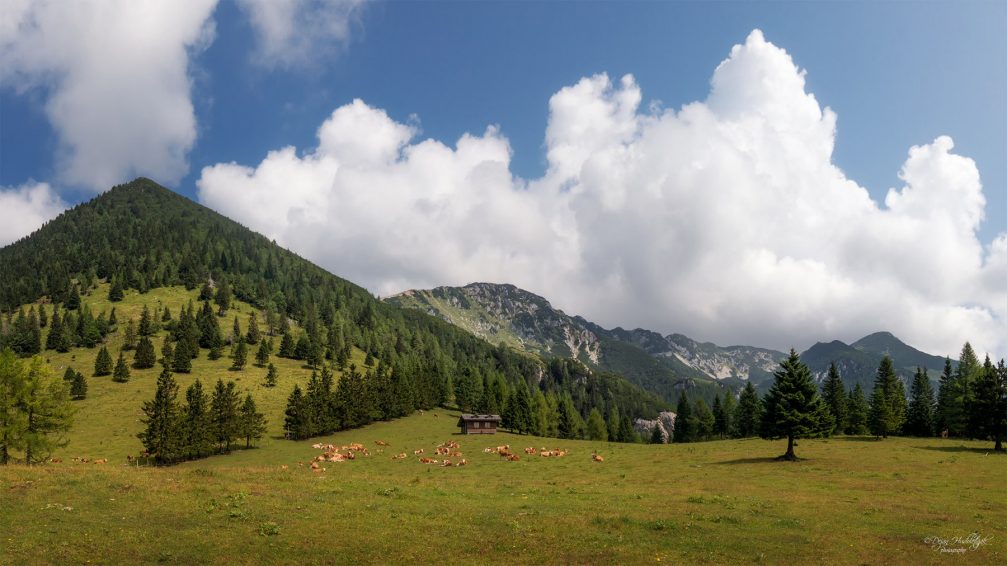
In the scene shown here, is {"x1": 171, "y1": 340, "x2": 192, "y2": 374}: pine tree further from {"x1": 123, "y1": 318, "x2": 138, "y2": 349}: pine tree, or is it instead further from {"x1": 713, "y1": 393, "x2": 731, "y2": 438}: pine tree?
{"x1": 713, "y1": 393, "x2": 731, "y2": 438}: pine tree

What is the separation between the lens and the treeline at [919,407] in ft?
246

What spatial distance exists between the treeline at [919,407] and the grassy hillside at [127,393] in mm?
106200

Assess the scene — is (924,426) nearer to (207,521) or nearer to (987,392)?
(987,392)

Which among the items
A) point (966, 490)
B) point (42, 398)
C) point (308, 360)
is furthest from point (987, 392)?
point (308, 360)

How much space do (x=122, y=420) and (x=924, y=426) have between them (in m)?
169

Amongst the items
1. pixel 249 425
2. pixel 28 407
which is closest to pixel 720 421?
pixel 249 425

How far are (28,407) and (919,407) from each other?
150558 mm

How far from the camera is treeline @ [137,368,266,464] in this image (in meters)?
78.4

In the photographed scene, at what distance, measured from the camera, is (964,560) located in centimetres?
2291

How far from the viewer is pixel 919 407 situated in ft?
364

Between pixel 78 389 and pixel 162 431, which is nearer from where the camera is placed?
pixel 162 431

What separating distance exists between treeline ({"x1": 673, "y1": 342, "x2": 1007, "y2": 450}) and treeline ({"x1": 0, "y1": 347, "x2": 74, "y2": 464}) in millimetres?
85581

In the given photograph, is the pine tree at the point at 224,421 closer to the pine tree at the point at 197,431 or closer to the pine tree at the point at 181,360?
the pine tree at the point at 197,431

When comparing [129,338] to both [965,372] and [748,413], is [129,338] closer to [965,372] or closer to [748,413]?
[748,413]
